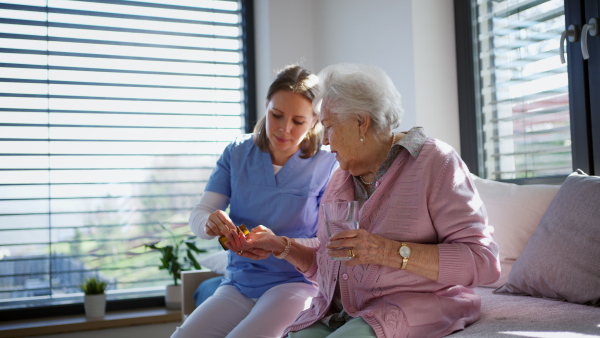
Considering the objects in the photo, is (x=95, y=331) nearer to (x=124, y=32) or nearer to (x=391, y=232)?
(x=124, y=32)

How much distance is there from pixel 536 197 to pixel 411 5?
1.17 m

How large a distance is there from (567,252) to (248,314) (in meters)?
1.02

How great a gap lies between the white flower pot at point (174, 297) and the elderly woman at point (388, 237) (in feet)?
6.01

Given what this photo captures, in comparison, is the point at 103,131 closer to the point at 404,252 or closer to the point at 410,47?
the point at 410,47

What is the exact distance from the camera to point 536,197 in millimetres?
2174

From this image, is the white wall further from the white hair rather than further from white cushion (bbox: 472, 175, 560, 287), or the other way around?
the white hair

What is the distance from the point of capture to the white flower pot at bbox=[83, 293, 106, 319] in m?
3.39

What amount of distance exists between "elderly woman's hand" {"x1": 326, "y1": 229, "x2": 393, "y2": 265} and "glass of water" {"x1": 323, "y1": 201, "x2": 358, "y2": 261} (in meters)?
0.04

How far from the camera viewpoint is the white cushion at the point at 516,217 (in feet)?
7.04

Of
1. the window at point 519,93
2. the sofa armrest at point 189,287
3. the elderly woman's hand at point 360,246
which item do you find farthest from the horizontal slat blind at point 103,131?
the elderly woman's hand at point 360,246

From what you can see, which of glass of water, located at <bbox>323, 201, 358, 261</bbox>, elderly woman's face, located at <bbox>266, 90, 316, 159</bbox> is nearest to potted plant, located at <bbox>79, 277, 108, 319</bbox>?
elderly woman's face, located at <bbox>266, 90, 316, 159</bbox>

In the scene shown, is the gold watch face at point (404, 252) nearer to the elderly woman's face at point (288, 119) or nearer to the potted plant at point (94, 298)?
the elderly woman's face at point (288, 119)

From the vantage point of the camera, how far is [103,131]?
368cm

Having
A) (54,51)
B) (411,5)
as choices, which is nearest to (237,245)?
(411,5)
